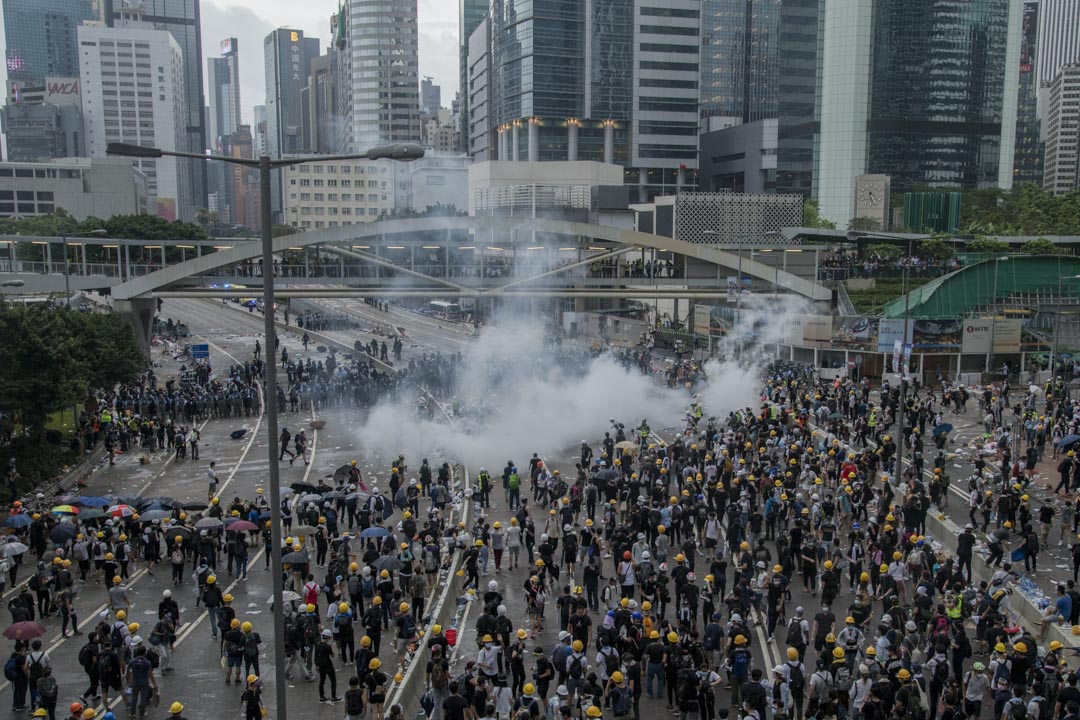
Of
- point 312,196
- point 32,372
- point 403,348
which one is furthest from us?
point 312,196

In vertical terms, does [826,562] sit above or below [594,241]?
below

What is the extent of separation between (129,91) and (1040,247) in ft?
605

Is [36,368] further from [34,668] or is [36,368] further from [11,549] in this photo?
[34,668]

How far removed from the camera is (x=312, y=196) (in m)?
127

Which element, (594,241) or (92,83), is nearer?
(594,241)

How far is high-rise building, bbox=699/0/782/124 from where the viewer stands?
140m

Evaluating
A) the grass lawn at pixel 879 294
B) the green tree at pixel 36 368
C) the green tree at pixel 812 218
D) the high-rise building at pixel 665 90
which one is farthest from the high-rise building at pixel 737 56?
the green tree at pixel 36 368

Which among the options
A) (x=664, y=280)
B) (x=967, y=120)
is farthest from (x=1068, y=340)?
(x=967, y=120)

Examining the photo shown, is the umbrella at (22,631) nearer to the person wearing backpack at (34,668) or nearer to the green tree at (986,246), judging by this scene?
the person wearing backpack at (34,668)

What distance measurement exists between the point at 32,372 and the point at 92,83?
19320cm

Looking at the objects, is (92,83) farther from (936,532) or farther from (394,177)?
(936,532)

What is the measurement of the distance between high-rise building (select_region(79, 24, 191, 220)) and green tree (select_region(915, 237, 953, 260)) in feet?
538

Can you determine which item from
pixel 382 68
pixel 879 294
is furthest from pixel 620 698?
pixel 382 68

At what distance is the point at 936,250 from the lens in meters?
61.8
